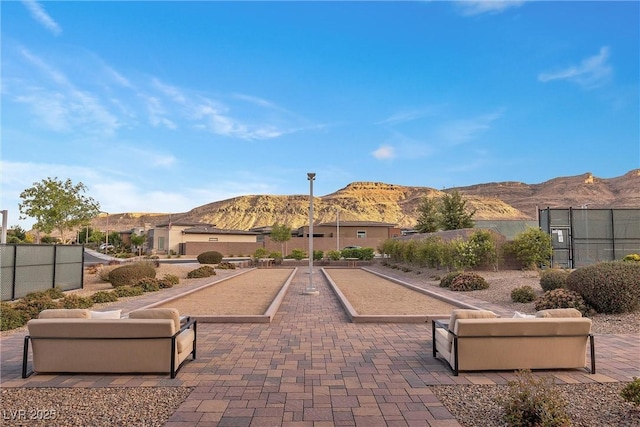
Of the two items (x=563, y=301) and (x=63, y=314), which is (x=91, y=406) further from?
(x=563, y=301)

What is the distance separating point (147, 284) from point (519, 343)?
13255 mm

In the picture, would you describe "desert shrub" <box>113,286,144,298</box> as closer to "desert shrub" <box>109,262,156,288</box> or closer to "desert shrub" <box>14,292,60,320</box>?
"desert shrub" <box>109,262,156,288</box>

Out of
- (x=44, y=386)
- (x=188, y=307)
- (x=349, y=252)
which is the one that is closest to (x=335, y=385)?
(x=44, y=386)

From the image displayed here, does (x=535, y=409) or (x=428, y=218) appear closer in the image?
(x=535, y=409)

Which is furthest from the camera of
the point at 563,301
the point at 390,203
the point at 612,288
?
the point at 390,203

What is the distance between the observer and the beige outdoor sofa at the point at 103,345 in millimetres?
5090

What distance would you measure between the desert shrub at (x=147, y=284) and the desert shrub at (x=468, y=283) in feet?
36.4

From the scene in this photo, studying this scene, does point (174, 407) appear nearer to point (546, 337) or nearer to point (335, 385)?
point (335, 385)

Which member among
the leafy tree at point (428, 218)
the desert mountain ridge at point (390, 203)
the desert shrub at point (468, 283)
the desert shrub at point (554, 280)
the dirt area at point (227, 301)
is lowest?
the dirt area at point (227, 301)

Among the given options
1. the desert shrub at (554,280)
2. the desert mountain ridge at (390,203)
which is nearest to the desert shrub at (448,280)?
the desert shrub at (554,280)

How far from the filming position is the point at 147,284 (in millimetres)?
14969

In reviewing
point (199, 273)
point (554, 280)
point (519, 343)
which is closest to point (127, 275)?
point (199, 273)

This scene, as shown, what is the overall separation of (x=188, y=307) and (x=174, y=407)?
7.15 meters

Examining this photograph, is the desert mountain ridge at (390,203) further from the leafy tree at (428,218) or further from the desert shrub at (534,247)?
the desert shrub at (534,247)
